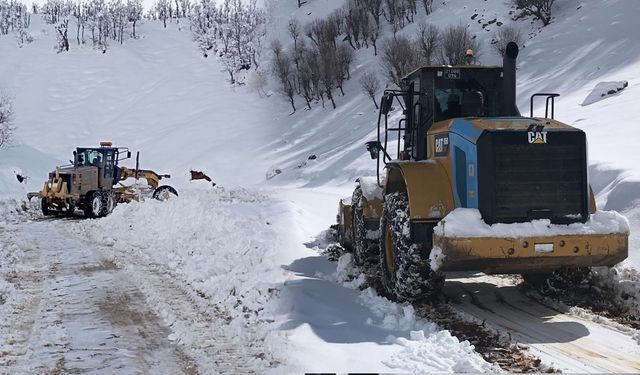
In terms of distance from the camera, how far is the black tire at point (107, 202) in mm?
20605

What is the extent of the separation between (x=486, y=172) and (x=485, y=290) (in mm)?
2232

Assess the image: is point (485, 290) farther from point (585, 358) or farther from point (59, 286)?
point (59, 286)

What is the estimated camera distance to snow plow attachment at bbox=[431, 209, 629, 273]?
6488 millimetres

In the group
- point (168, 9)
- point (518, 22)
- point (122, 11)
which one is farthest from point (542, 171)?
point (168, 9)

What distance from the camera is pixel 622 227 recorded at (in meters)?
6.68

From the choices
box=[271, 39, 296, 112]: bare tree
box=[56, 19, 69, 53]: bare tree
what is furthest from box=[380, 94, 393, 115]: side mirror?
box=[56, 19, 69, 53]: bare tree

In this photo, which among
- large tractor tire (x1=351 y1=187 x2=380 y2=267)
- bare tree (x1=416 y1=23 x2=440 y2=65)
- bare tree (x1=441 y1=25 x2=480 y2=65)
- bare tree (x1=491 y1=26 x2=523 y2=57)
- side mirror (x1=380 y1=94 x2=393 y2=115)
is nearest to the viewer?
side mirror (x1=380 y1=94 x2=393 y2=115)

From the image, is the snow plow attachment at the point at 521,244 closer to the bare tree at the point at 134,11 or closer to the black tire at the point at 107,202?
the black tire at the point at 107,202

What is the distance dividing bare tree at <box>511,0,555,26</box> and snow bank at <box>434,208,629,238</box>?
4420 cm

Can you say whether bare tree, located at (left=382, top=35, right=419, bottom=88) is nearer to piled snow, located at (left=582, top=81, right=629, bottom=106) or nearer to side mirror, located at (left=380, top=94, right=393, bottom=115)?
piled snow, located at (left=582, top=81, right=629, bottom=106)

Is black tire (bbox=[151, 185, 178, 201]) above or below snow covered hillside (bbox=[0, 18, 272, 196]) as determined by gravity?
below

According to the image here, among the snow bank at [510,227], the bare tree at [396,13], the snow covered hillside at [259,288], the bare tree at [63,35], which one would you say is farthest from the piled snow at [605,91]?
the bare tree at [63,35]

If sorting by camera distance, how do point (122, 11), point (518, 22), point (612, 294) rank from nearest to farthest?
point (612, 294) → point (518, 22) → point (122, 11)

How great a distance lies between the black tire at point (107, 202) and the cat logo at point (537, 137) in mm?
16857
